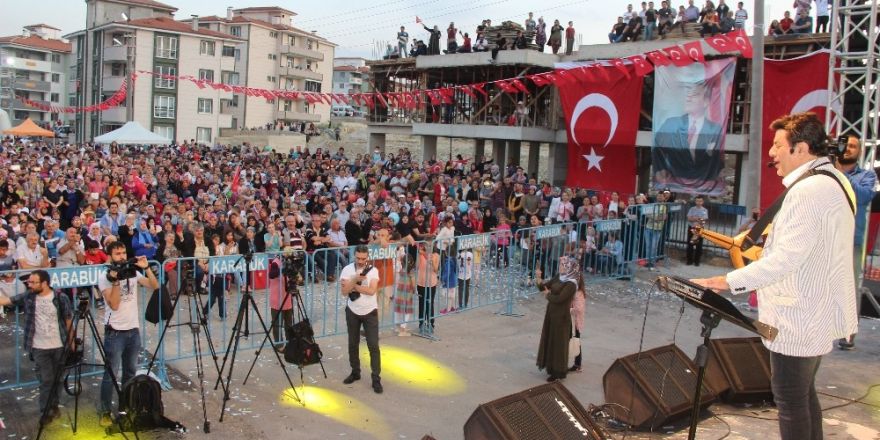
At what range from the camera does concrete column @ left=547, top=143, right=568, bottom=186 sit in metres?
25.2

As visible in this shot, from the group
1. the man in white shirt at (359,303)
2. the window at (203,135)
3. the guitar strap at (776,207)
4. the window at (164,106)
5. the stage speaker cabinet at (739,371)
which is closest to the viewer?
the guitar strap at (776,207)

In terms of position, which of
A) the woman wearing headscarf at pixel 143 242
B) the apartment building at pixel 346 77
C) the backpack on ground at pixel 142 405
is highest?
the apartment building at pixel 346 77

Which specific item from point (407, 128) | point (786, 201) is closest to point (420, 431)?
point (786, 201)

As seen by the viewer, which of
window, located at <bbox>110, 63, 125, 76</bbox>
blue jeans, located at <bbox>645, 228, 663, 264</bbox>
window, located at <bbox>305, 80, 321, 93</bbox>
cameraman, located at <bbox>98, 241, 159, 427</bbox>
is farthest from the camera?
window, located at <bbox>305, 80, 321, 93</bbox>

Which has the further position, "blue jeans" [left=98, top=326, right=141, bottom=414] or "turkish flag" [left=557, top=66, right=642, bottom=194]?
"turkish flag" [left=557, top=66, right=642, bottom=194]

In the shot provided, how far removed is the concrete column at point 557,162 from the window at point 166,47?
1654 inches

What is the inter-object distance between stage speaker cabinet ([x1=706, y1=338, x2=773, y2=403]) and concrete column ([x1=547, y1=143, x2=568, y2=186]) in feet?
58.0

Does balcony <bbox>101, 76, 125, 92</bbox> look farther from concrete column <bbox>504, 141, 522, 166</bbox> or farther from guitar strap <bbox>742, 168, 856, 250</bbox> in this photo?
guitar strap <bbox>742, 168, 856, 250</bbox>

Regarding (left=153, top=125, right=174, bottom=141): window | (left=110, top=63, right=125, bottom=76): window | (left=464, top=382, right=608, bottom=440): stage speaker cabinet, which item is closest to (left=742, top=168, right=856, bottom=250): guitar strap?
(left=464, top=382, right=608, bottom=440): stage speaker cabinet

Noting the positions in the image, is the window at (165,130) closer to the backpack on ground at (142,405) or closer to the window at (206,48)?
the window at (206,48)

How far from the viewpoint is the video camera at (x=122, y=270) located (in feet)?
21.2

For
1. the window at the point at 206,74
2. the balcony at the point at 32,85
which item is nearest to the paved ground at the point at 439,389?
the window at the point at 206,74

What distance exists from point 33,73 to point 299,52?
3307 centimetres

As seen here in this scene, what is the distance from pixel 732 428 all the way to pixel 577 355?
240 cm
